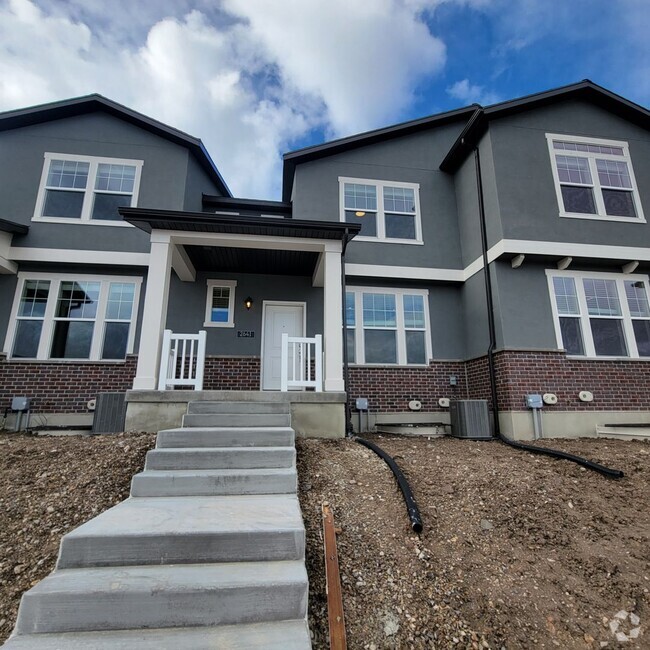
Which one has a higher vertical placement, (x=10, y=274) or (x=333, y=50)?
(x=333, y=50)

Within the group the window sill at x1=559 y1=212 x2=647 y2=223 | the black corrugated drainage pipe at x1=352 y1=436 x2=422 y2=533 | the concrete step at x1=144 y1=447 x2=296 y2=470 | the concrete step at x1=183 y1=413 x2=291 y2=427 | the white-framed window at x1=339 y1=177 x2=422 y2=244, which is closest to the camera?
the black corrugated drainage pipe at x1=352 y1=436 x2=422 y2=533

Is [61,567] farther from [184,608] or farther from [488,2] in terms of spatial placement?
[488,2]

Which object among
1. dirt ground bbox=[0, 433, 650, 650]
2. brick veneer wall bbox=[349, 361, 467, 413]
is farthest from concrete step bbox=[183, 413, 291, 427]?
brick veneer wall bbox=[349, 361, 467, 413]

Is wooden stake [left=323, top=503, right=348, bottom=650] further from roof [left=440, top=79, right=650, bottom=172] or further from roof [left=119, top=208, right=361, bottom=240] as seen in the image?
roof [left=440, top=79, right=650, bottom=172]

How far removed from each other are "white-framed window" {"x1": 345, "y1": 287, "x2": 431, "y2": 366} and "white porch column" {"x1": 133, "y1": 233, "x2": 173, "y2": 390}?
12.5 ft

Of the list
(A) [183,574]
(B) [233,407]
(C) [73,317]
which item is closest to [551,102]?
(B) [233,407]

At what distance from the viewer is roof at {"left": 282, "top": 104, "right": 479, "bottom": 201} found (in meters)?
8.56

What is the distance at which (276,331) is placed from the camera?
811 cm

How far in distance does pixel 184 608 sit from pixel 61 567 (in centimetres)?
90

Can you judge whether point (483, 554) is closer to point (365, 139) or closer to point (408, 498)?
point (408, 498)

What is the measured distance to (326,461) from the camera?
13.2 ft

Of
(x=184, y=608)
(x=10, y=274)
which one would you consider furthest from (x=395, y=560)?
(x=10, y=274)

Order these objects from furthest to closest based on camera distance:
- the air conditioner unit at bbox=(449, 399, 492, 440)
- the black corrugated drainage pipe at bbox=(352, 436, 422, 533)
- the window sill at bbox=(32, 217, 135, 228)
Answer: the window sill at bbox=(32, 217, 135, 228)
the air conditioner unit at bbox=(449, 399, 492, 440)
the black corrugated drainage pipe at bbox=(352, 436, 422, 533)

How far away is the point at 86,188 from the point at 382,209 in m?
6.73
